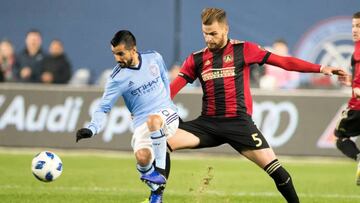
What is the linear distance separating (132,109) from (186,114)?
886 centimetres

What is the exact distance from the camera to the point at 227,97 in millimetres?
10625

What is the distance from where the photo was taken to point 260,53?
10.6 metres

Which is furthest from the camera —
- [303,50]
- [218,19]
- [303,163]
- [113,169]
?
[303,50]

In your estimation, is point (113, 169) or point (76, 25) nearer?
point (113, 169)

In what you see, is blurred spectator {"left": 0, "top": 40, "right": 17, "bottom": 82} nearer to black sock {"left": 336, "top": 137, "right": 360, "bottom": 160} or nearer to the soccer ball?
black sock {"left": 336, "top": 137, "right": 360, "bottom": 160}

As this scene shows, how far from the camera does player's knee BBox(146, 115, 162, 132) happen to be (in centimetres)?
1024

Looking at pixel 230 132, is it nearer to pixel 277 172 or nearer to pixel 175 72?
pixel 277 172

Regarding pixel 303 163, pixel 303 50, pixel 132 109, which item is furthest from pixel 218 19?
pixel 303 50

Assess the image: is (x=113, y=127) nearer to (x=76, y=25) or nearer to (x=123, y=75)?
(x=76, y=25)

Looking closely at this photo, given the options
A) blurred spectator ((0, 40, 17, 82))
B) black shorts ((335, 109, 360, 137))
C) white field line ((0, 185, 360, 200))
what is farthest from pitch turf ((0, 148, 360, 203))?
blurred spectator ((0, 40, 17, 82))

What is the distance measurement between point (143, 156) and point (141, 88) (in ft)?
2.51

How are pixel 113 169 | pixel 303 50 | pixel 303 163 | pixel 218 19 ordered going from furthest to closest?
pixel 303 50 → pixel 303 163 → pixel 113 169 → pixel 218 19

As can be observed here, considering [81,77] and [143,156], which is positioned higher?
[143,156]

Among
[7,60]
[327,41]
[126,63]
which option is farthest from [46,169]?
[327,41]
